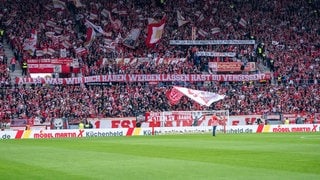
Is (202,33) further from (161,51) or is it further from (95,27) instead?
(95,27)

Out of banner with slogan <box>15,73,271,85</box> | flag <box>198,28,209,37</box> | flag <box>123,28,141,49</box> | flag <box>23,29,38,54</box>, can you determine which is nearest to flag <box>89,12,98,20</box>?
flag <box>123,28,141,49</box>

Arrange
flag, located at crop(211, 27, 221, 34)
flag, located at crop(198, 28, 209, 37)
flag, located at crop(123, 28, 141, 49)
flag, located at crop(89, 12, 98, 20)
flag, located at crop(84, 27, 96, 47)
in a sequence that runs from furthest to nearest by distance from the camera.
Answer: flag, located at crop(211, 27, 221, 34)
flag, located at crop(198, 28, 209, 37)
flag, located at crop(89, 12, 98, 20)
flag, located at crop(123, 28, 141, 49)
flag, located at crop(84, 27, 96, 47)

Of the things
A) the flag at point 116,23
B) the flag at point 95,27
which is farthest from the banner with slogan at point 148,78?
the flag at point 116,23

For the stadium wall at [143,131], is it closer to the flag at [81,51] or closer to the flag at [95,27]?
the flag at [81,51]

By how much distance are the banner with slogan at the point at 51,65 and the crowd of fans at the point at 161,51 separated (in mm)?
1181

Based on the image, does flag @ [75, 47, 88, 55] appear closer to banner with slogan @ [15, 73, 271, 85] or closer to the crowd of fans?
the crowd of fans

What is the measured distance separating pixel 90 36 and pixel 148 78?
25.2 ft

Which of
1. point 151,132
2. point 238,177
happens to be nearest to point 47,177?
point 238,177

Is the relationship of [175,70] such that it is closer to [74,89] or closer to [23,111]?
[74,89]

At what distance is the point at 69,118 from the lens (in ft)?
187

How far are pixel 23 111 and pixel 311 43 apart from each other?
35589 millimetres

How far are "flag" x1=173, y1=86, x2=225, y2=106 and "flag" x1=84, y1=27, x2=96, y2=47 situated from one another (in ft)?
42.7

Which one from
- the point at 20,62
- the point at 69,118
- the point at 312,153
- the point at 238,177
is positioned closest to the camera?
the point at 238,177

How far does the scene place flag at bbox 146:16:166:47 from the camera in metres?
69.9
